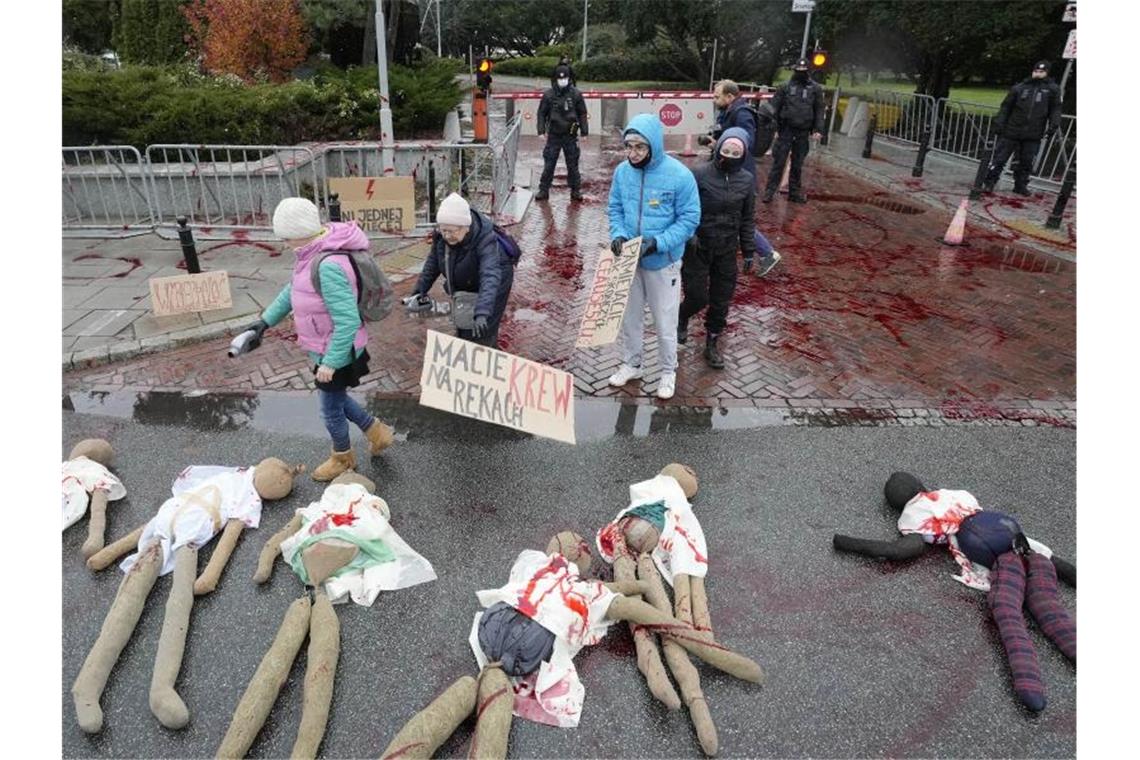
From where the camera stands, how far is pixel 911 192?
12.9 m

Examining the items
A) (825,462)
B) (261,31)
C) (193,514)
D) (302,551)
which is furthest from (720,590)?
(261,31)

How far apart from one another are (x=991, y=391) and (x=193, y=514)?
6054 mm

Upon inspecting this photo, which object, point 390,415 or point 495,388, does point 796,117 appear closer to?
point 390,415

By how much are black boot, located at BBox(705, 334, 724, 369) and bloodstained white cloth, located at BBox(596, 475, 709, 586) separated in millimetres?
2239

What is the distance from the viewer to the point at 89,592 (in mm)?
3646

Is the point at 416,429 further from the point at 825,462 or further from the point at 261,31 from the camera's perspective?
the point at 261,31

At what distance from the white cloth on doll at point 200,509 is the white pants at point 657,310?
288cm

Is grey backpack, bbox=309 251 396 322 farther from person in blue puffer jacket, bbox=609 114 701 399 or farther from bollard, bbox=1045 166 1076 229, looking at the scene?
bollard, bbox=1045 166 1076 229

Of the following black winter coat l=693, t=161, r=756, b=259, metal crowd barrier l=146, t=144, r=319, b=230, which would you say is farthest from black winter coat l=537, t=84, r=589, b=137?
black winter coat l=693, t=161, r=756, b=259

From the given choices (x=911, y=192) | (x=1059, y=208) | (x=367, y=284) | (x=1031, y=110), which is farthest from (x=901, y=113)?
(x=367, y=284)

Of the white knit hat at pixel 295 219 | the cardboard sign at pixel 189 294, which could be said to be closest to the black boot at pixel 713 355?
the white knit hat at pixel 295 219

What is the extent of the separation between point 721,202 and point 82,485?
189 inches

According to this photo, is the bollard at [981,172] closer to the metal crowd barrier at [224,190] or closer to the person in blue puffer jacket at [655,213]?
the person in blue puffer jacket at [655,213]

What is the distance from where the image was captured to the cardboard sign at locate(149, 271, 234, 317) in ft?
21.5
